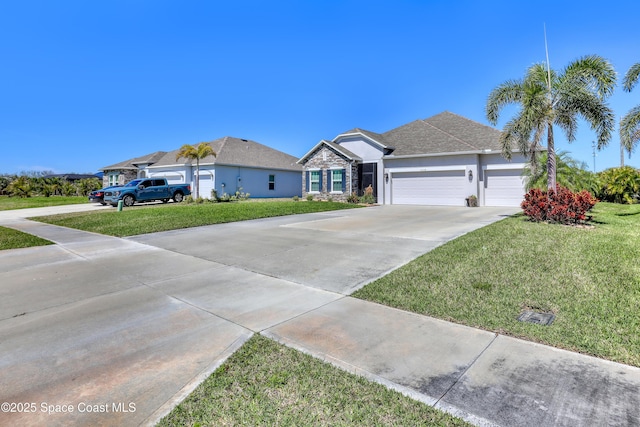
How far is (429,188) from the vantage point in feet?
72.8

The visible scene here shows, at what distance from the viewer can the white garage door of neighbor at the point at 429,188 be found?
21188 millimetres

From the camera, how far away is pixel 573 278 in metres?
5.42

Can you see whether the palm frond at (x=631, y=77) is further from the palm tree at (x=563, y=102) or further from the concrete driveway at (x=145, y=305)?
the concrete driveway at (x=145, y=305)

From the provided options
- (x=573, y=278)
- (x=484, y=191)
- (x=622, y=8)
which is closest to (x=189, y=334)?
(x=573, y=278)

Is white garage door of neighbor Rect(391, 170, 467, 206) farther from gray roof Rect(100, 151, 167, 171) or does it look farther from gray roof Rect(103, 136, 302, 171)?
gray roof Rect(100, 151, 167, 171)

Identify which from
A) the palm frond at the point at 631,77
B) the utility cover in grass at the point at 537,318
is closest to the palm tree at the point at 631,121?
the palm frond at the point at 631,77

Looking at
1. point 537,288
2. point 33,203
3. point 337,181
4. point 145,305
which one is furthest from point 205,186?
point 537,288

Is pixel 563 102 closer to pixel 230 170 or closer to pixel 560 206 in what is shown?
pixel 560 206

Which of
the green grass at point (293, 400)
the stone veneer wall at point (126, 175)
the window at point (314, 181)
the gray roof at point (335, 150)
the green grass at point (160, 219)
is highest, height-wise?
the gray roof at point (335, 150)

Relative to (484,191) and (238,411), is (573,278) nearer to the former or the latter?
(238,411)

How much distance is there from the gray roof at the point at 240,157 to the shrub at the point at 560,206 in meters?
18.6

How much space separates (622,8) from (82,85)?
3275 centimetres

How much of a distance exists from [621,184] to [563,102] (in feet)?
48.5

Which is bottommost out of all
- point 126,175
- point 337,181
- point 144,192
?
point 144,192
